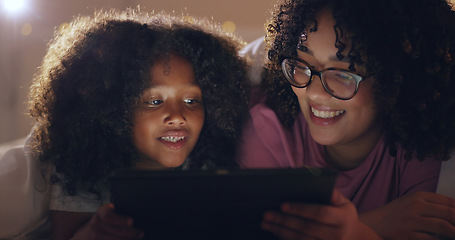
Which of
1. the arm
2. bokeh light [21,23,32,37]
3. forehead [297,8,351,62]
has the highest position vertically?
bokeh light [21,23,32,37]

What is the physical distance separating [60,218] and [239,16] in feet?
3.53

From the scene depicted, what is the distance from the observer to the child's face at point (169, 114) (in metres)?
1.05

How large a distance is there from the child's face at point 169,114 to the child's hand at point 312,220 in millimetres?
373

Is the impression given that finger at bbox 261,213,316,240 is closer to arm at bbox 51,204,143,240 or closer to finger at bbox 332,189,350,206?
finger at bbox 332,189,350,206

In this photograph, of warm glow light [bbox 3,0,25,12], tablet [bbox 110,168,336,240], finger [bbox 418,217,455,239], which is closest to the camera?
tablet [bbox 110,168,336,240]

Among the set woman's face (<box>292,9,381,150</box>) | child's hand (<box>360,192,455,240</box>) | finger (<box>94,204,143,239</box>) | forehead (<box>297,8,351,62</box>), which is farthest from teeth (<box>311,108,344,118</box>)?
finger (<box>94,204,143,239</box>)

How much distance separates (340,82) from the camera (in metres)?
0.98

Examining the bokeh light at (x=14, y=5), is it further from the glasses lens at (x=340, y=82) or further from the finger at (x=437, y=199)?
the finger at (x=437, y=199)

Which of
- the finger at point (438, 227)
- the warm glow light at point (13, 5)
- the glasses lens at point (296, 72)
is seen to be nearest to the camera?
the finger at point (438, 227)

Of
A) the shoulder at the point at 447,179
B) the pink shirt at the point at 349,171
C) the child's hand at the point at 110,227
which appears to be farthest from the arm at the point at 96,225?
the shoulder at the point at 447,179

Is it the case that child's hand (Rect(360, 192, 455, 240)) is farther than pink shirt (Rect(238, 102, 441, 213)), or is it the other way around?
pink shirt (Rect(238, 102, 441, 213))

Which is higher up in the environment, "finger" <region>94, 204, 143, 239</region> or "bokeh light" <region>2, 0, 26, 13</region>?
"bokeh light" <region>2, 0, 26, 13</region>

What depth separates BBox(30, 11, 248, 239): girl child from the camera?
3.46 feet

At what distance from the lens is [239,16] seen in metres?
1.78
